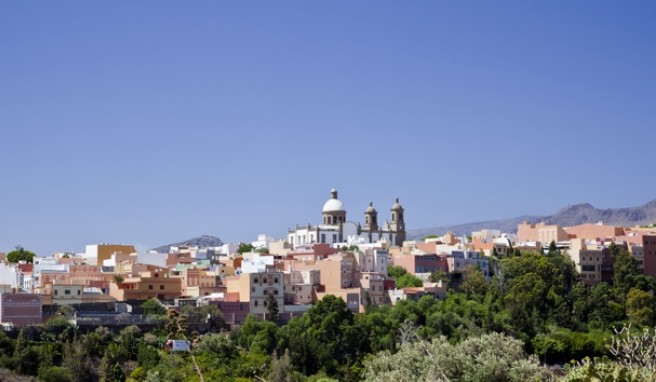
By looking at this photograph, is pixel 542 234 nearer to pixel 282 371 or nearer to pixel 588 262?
pixel 588 262

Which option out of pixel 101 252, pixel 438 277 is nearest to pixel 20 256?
pixel 101 252

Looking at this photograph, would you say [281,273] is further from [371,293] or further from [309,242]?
[309,242]

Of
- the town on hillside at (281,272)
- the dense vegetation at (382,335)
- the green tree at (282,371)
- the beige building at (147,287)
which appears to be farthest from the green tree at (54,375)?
the beige building at (147,287)

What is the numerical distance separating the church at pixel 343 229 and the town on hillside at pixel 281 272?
8cm

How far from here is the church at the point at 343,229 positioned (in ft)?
194

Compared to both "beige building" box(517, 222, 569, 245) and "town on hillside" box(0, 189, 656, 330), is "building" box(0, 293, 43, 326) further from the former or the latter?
"beige building" box(517, 222, 569, 245)

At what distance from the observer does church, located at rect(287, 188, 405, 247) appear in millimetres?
59250

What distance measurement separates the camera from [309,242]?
5894 centimetres

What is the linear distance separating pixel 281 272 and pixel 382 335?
4.92 metres

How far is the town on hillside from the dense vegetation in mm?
1021

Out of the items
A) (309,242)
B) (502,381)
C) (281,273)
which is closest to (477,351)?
(502,381)

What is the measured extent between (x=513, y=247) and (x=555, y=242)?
7.86 ft

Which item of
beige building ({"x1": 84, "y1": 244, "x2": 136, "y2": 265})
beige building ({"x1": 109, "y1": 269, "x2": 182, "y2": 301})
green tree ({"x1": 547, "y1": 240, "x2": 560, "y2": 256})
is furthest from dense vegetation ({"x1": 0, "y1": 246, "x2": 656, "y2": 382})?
beige building ({"x1": 84, "y1": 244, "x2": 136, "y2": 265})

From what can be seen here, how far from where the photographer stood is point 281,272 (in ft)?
143
